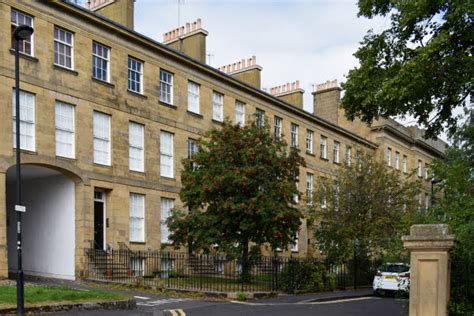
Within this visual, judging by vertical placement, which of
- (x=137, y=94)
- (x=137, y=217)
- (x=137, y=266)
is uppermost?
(x=137, y=94)

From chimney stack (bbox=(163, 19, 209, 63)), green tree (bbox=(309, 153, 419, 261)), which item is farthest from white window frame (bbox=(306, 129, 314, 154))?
chimney stack (bbox=(163, 19, 209, 63))

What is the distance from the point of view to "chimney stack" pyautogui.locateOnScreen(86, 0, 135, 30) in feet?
85.4

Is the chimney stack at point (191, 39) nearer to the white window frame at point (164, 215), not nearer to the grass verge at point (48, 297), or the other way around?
the white window frame at point (164, 215)

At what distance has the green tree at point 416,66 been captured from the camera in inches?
438

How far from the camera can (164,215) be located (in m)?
26.7

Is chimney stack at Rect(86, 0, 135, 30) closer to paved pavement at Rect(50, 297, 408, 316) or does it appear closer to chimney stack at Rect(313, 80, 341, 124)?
paved pavement at Rect(50, 297, 408, 316)

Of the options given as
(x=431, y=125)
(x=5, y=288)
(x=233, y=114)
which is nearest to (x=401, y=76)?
(x=431, y=125)

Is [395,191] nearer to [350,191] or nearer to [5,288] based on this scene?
[350,191]

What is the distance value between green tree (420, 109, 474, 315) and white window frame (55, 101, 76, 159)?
15266 mm

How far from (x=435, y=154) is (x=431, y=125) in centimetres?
4589

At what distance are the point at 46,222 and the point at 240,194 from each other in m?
8.70

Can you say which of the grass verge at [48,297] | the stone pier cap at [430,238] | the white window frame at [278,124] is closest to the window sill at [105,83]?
the grass verge at [48,297]

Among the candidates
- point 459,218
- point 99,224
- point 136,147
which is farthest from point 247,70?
point 459,218

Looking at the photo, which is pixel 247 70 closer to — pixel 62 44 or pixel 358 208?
pixel 358 208
